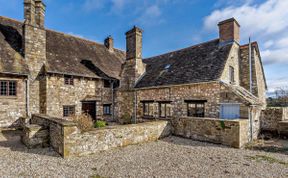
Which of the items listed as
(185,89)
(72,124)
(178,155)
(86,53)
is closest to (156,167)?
(178,155)

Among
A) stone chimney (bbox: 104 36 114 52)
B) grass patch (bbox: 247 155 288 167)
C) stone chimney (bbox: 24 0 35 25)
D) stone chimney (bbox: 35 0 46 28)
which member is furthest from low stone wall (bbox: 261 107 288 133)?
stone chimney (bbox: 24 0 35 25)

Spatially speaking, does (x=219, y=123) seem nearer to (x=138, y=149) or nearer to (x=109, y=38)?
(x=138, y=149)

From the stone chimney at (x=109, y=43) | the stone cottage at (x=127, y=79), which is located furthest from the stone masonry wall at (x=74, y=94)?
the stone chimney at (x=109, y=43)

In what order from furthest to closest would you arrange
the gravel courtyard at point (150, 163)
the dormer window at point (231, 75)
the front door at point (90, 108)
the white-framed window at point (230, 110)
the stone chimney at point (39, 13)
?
the front door at point (90, 108) → the stone chimney at point (39, 13) → the dormer window at point (231, 75) → the white-framed window at point (230, 110) → the gravel courtyard at point (150, 163)

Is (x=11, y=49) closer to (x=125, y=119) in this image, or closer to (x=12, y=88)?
(x=12, y=88)

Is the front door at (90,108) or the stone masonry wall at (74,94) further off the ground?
the stone masonry wall at (74,94)

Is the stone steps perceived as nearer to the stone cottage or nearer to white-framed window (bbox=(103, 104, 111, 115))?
the stone cottage

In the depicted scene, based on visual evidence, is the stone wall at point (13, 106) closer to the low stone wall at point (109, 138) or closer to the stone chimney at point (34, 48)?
the stone chimney at point (34, 48)

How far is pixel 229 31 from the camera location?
42.4 ft

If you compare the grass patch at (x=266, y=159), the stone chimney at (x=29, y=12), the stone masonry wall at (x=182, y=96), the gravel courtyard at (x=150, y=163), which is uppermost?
the stone chimney at (x=29, y=12)

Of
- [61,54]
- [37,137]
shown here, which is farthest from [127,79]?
[37,137]

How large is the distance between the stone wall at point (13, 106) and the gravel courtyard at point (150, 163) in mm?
4823

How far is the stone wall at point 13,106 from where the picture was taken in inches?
459

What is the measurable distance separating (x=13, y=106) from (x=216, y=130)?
13.4 m
